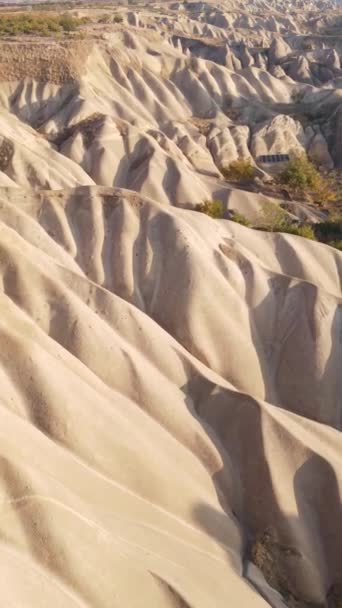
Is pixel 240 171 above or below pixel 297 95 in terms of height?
above

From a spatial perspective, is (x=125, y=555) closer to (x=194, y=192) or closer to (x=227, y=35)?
(x=194, y=192)

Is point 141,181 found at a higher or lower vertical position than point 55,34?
lower

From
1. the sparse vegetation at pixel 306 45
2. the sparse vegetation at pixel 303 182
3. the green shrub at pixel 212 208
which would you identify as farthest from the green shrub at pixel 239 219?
the sparse vegetation at pixel 306 45

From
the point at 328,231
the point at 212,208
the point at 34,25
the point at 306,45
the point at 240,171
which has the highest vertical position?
the point at 34,25

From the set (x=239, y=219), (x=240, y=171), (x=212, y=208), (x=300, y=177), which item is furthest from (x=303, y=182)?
(x=239, y=219)

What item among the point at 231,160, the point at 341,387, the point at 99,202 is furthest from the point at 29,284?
the point at 231,160

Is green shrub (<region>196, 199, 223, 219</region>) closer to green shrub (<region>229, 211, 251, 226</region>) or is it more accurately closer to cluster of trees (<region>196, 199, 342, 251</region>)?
cluster of trees (<region>196, 199, 342, 251</region>)

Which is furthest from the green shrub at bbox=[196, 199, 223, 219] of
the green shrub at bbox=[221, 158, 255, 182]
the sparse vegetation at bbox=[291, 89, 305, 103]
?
the sparse vegetation at bbox=[291, 89, 305, 103]

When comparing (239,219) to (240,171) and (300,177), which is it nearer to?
(300,177)
